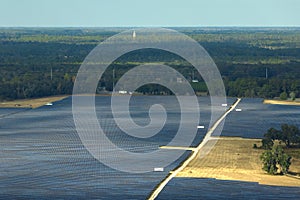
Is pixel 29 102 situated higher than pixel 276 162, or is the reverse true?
pixel 276 162

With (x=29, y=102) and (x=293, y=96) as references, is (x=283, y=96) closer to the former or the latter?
(x=293, y=96)

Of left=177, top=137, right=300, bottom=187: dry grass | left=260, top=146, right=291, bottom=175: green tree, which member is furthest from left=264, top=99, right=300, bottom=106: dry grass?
left=260, top=146, right=291, bottom=175: green tree

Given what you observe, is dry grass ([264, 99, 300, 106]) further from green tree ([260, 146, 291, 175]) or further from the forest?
green tree ([260, 146, 291, 175])

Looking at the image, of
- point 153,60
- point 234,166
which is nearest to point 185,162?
point 234,166

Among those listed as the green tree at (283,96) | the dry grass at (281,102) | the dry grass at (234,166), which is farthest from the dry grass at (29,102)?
the dry grass at (234,166)

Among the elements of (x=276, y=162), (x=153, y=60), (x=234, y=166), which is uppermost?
(x=153, y=60)

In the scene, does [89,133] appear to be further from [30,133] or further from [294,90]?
[294,90]

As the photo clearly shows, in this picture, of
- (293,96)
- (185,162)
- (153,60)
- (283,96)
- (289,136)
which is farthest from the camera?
(153,60)

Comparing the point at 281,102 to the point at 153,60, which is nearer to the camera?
the point at 281,102

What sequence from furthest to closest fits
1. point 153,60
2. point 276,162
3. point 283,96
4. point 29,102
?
point 153,60 → point 283,96 → point 29,102 → point 276,162
